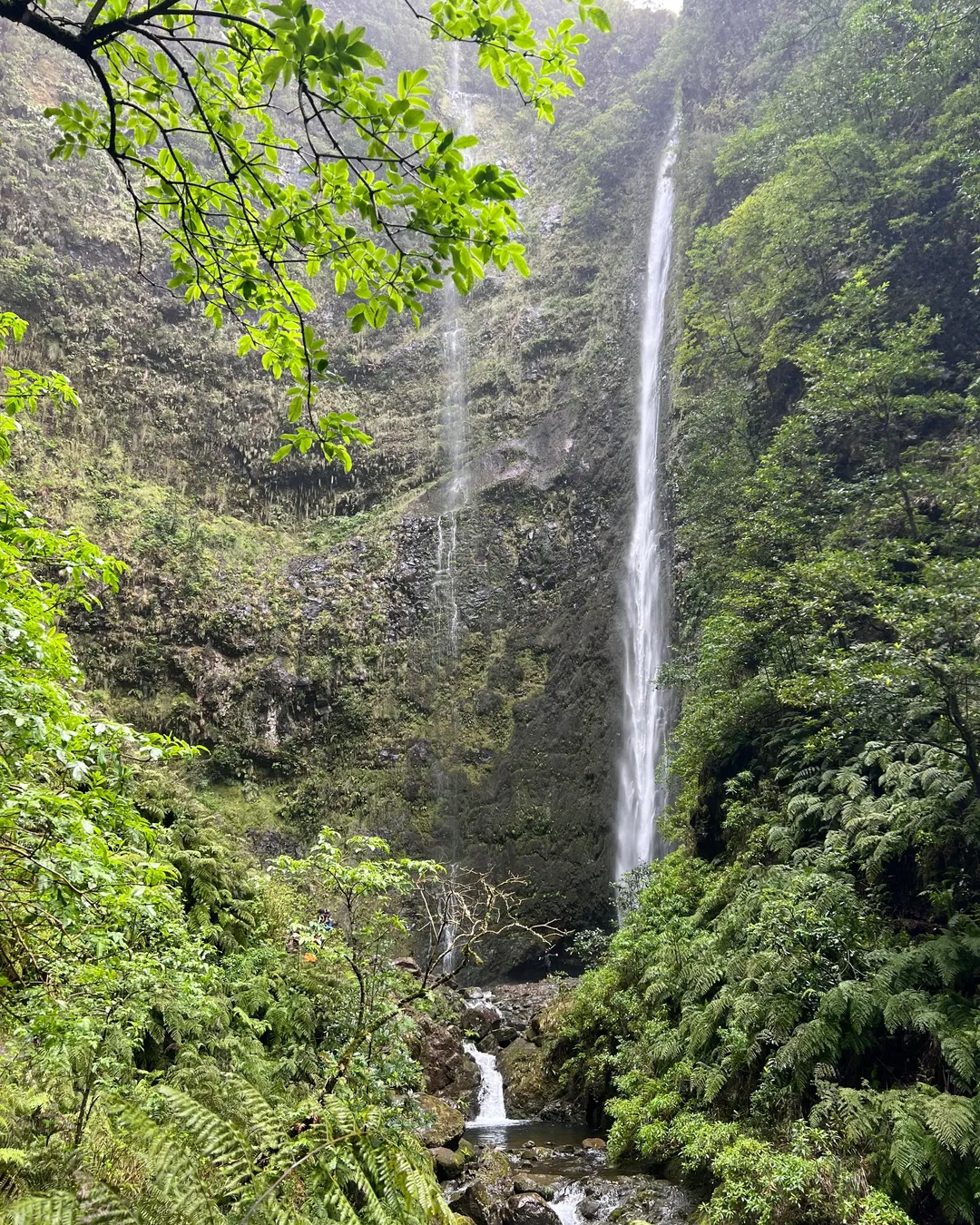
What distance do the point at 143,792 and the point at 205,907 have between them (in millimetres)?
2038

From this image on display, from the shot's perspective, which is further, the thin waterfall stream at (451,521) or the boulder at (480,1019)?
the thin waterfall stream at (451,521)

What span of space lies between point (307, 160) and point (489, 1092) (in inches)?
456

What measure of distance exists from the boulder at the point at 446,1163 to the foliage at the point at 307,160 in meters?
7.01

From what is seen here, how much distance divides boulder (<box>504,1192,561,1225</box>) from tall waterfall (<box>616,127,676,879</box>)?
868cm

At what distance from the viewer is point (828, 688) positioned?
23.0ft

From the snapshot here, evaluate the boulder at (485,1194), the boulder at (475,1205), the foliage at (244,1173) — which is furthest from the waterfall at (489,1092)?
the foliage at (244,1173)

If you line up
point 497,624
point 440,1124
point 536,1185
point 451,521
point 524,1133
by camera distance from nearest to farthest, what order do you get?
point 536,1185, point 440,1124, point 524,1133, point 497,624, point 451,521

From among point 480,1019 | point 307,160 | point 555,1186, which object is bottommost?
point 480,1019

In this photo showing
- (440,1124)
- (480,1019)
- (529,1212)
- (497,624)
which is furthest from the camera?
(497,624)

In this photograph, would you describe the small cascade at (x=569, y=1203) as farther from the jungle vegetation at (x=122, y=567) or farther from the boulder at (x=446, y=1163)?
the jungle vegetation at (x=122, y=567)

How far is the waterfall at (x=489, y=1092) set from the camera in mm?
9805

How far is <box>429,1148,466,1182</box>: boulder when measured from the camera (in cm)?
681

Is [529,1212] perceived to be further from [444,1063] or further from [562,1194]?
[444,1063]

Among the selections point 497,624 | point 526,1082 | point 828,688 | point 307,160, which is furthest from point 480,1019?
point 307,160
